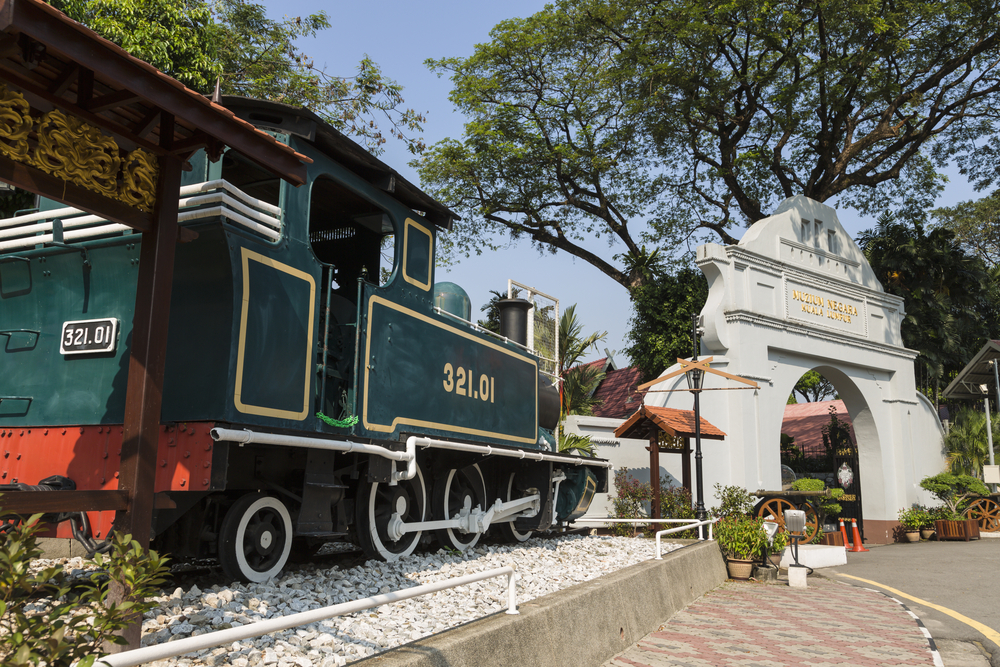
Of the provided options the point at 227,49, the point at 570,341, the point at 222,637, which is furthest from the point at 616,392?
the point at 222,637

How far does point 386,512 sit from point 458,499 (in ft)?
4.11

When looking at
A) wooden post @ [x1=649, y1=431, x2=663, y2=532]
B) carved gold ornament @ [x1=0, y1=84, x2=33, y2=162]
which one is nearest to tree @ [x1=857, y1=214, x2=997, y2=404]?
wooden post @ [x1=649, y1=431, x2=663, y2=532]

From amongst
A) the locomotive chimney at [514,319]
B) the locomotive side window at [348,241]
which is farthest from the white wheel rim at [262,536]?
the locomotive chimney at [514,319]

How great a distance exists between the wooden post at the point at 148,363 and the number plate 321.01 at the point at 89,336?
131cm

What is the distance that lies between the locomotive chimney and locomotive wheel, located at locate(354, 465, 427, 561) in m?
3.42

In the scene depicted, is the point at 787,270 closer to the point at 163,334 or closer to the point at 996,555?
the point at 996,555

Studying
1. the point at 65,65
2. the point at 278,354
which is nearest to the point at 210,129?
the point at 65,65

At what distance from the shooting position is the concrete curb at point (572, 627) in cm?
363

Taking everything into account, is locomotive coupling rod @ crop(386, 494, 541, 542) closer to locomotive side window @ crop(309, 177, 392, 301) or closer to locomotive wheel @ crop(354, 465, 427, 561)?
locomotive wheel @ crop(354, 465, 427, 561)

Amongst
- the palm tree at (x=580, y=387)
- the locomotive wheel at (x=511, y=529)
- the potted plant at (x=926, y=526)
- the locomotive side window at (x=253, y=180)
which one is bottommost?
the potted plant at (x=926, y=526)

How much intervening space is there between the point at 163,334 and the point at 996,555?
16.2 metres

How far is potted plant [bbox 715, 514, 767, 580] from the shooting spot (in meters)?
10.4

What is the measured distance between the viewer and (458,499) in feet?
24.2

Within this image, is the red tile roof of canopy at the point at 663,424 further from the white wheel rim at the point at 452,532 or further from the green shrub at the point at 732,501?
the white wheel rim at the point at 452,532
